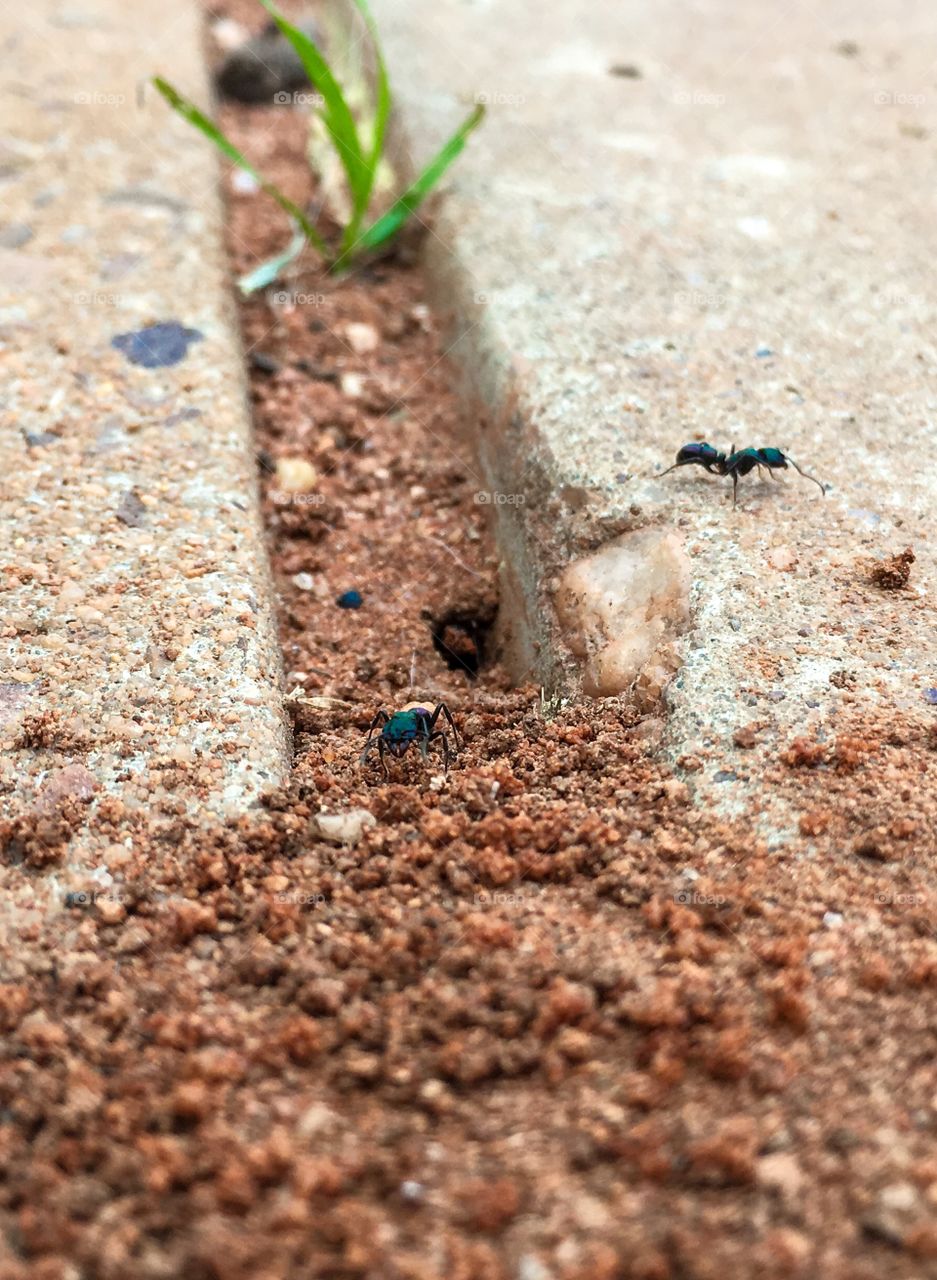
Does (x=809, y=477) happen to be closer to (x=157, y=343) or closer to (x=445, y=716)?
(x=445, y=716)

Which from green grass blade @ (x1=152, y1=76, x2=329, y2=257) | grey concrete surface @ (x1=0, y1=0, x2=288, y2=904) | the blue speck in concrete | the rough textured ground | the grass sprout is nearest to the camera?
the rough textured ground

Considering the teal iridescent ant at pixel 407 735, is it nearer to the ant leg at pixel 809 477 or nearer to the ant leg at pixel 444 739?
the ant leg at pixel 444 739

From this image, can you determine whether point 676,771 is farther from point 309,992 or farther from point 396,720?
point 309,992

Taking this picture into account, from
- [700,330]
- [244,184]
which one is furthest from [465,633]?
[244,184]

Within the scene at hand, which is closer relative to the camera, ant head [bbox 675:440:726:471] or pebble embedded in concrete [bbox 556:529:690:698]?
pebble embedded in concrete [bbox 556:529:690:698]

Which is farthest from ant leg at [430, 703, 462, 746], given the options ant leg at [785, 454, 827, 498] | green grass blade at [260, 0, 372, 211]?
green grass blade at [260, 0, 372, 211]

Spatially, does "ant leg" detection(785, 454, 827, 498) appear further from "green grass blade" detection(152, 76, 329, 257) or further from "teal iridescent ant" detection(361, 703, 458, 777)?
"green grass blade" detection(152, 76, 329, 257)

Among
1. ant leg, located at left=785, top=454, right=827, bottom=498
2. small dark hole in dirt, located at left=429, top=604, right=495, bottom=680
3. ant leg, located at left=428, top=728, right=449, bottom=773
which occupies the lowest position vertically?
small dark hole in dirt, located at left=429, top=604, right=495, bottom=680

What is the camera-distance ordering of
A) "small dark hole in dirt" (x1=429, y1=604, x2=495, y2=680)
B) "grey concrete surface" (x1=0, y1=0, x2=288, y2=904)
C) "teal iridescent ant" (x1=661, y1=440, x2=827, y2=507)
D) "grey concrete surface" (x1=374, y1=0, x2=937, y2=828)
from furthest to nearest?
"small dark hole in dirt" (x1=429, y1=604, x2=495, y2=680) → "teal iridescent ant" (x1=661, y1=440, x2=827, y2=507) → "grey concrete surface" (x1=374, y1=0, x2=937, y2=828) → "grey concrete surface" (x1=0, y1=0, x2=288, y2=904)
